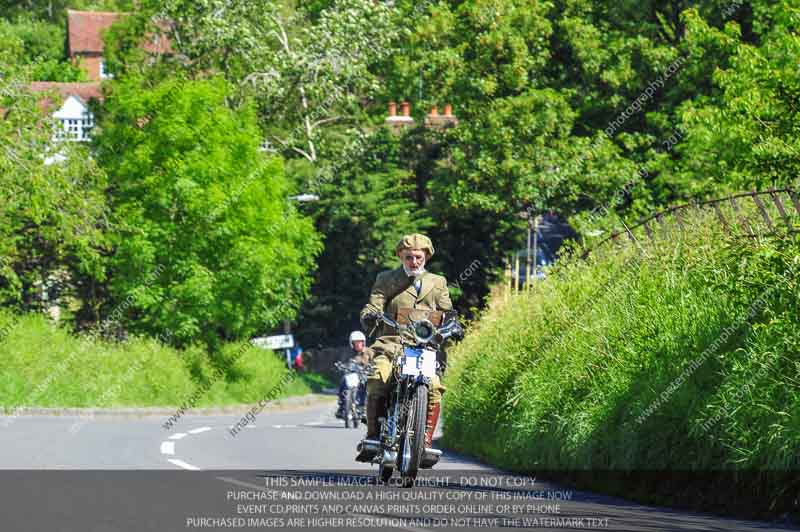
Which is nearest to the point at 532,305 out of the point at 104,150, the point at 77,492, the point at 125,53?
the point at 77,492

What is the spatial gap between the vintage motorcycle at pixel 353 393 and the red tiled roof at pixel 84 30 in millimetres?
72268

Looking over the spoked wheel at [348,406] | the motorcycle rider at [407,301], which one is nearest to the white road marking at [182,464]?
the motorcycle rider at [407,301]

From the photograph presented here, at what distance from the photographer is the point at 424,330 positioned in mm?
11500

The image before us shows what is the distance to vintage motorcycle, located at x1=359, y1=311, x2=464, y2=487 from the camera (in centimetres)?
1153

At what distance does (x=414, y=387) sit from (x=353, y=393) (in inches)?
697

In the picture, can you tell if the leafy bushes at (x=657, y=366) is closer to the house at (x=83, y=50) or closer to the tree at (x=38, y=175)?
the tree at (x=38, y=175)

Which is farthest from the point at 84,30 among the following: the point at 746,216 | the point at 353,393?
the point at 746,216

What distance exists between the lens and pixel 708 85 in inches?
1678

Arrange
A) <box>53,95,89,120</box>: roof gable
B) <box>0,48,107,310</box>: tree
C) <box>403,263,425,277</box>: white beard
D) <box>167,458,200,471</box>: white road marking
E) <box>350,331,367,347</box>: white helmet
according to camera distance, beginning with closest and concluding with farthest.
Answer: <box>403,263,425,277</box>: white beard, <box>167,458,200,471</box>: white road marking, <box>350,331,367,347</box>: white helmet, <box>0,48,107,310</box>: tree, <box>53,95,89,120</box>: roof gable

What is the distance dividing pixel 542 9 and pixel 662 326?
33.8 m

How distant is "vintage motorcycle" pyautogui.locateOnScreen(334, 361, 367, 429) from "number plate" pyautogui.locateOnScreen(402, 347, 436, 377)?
1683 centimetres

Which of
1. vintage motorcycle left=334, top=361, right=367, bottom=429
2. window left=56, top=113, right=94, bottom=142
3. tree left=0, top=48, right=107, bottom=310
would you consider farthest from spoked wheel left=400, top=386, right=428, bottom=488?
window left=56, top=113, right=94, bottom=142

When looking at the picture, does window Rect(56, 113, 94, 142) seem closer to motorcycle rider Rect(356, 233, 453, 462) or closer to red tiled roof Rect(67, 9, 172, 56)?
red tiled roof Rect(67, 9, 172, 56)

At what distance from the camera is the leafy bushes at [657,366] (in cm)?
1107
